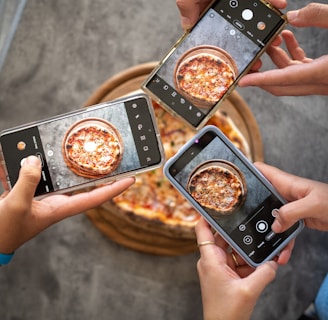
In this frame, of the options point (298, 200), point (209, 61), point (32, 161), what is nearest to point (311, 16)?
point (209, 61)

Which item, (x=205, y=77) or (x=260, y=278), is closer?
(x=260, y=278)

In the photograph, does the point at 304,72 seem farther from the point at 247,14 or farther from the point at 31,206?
the point at 31,206

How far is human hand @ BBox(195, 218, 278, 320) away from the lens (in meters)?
1.01

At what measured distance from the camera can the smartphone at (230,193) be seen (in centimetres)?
113

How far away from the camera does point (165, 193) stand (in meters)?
1.42

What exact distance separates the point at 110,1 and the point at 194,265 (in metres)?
0.98

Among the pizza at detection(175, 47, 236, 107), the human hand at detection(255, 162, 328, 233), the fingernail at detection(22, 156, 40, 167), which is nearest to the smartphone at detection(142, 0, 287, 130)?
the pizza at detection(175, 47, 236, 107)

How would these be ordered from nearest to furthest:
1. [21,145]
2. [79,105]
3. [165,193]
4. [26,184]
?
[26,184] < [21,145] < [165,193] < [79,105]

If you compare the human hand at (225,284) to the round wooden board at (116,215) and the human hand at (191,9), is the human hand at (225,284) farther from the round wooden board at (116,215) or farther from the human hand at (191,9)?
the human hand at (191,9)

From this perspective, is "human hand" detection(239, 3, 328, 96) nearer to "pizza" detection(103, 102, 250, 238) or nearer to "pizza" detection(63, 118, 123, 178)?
"pizza" detection(103, 102, 250, 238)

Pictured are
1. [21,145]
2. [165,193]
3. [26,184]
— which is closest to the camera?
[26,184]

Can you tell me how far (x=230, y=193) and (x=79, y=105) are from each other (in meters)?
0.69

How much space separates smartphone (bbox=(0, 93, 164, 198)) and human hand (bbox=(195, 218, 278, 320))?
0.26 meters

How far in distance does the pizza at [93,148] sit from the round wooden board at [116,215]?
31cm
